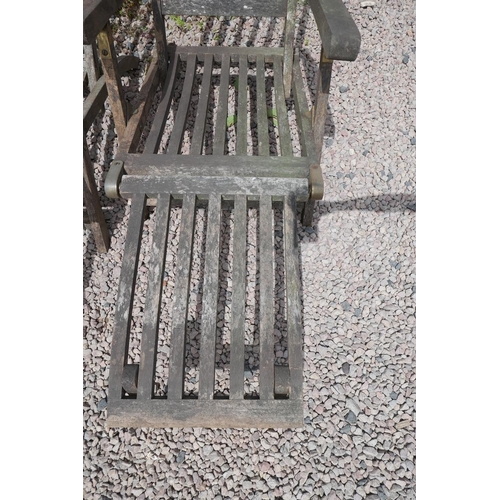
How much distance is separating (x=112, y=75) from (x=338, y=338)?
1.53m

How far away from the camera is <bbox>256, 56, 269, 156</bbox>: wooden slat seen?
1939 millimetres

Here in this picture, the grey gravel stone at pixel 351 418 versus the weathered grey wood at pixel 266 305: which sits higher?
the weathered grey wood at pixel 266 305

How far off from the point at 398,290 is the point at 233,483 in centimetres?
117

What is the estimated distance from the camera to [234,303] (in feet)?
5.00

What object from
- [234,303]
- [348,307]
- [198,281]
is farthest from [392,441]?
[198,281]

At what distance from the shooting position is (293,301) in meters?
1.54

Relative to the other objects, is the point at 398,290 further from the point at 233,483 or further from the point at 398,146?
the point at 233,483

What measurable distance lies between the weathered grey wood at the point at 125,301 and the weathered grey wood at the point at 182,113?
1.06 feet

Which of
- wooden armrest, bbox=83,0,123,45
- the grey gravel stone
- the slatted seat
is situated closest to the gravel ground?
the grey gravel stone

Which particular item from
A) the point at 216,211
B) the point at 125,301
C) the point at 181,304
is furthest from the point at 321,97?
the point at 125,301

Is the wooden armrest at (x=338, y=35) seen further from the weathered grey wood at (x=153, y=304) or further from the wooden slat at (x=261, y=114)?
the weathered grey wood at (x=153, y=304)

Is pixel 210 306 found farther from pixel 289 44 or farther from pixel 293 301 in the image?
pixel 289 44

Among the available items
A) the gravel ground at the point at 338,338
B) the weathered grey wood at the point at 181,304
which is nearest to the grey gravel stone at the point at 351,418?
the gravel ground at the point at 338,338

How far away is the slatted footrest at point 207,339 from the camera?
1353 millimetres
